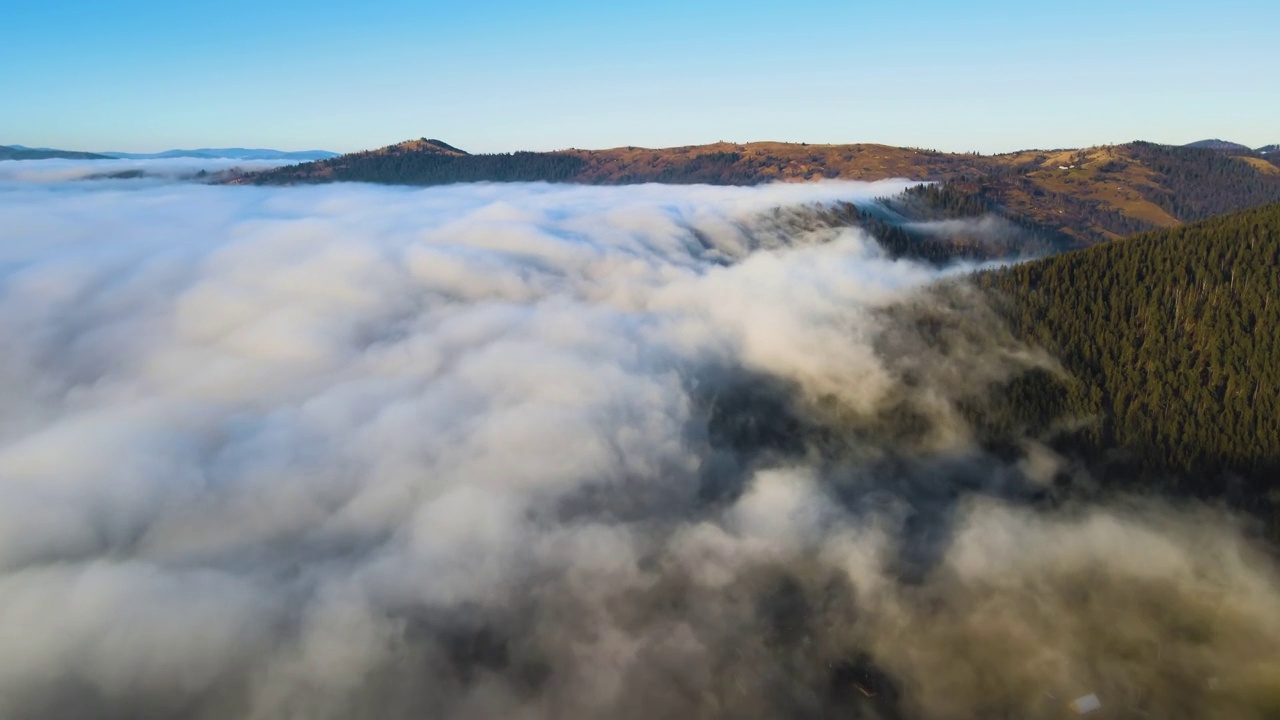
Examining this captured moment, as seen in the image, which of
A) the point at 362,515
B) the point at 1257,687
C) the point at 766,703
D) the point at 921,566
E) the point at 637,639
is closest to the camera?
the point at 1257,687

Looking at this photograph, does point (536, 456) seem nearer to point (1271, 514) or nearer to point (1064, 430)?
point (1064, 430)

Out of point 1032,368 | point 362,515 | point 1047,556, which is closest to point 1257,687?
point 1047,556

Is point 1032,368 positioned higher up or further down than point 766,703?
higher up

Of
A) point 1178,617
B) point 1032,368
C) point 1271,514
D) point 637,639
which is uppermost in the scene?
point 1032,368

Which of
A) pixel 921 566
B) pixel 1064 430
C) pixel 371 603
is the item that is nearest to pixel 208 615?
pixel 371 603

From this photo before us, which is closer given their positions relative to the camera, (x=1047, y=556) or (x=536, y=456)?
(x=1047, y=556)

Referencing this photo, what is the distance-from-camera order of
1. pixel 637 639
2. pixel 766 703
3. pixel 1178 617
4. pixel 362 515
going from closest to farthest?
pixel 766 703 → pixel 1178 617 → pixel 637 639 → pixel 362 515
